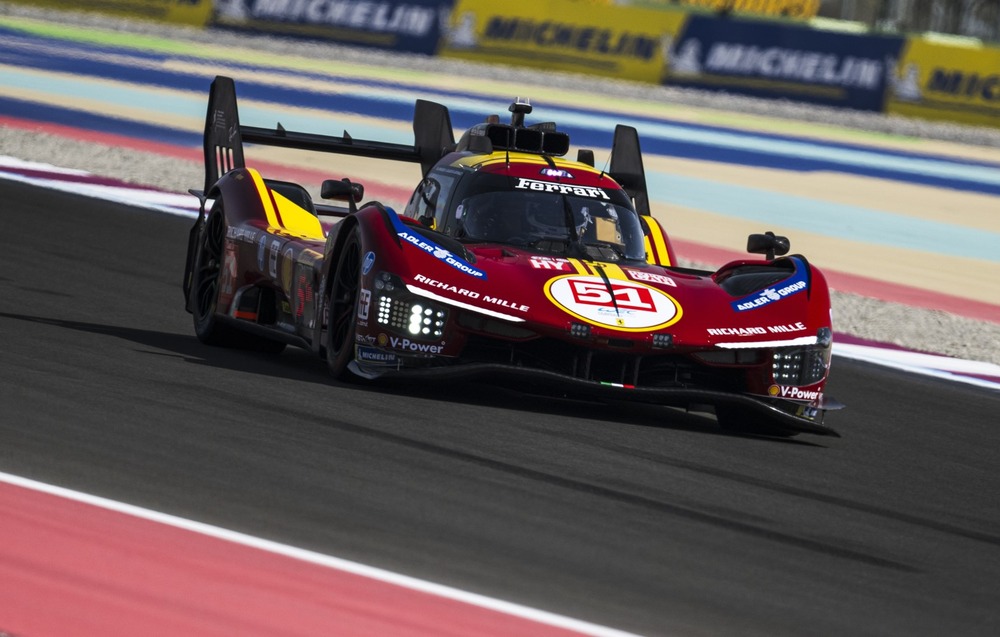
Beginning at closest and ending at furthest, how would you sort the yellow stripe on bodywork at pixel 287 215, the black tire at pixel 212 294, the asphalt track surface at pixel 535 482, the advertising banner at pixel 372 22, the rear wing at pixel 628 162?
the asphalt track surface at pixel 535 482 → the black tire at pixel 212 294 → the yellow stripe on bodywork at pixel 287 215 → the rear wing at pixel 628 162 → the advertising banner at pixel 372 22

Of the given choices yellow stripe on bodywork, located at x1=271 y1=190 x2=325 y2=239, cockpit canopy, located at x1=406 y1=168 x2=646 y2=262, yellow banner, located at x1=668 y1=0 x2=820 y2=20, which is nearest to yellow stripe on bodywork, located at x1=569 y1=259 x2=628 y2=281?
cockpit canopy, located at x1=406 y1=168 x2=646 y2=262

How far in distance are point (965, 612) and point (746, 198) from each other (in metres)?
18.5

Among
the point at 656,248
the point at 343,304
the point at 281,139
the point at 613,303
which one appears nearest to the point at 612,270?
the point at 613,303

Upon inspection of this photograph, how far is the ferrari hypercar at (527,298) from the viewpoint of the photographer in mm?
Answer: 8883

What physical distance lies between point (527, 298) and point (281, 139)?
3416 millimetres

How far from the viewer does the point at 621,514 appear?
688 centimetres

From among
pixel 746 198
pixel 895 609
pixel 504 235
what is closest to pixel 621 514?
pixel 895 609

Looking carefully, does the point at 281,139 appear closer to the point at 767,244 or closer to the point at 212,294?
the point at 212,294

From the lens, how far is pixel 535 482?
7266 mm

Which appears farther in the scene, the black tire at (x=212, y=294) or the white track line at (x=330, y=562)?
the black tire at (x=212, y=294)

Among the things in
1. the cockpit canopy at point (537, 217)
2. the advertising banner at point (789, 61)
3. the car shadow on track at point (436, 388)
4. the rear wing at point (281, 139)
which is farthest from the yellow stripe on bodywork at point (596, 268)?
the advertising banner at point (789, 61)

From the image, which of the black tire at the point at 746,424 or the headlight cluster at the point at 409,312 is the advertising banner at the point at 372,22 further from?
the headlight cluster at the point at 409,312

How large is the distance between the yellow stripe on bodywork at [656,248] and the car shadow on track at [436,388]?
2.95ft

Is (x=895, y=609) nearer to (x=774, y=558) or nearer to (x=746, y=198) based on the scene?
(x=774, y=558)
